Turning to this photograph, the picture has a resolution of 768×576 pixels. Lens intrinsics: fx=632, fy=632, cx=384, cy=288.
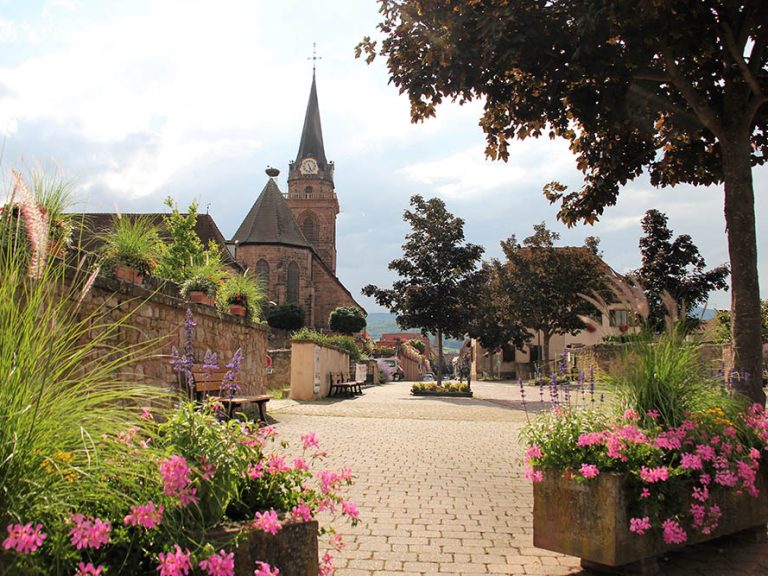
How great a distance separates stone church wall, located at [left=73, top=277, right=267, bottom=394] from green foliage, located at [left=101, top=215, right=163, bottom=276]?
32 centimetres

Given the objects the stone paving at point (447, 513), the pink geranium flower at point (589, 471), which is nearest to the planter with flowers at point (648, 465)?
the pink geranium flower at point (589, 471)

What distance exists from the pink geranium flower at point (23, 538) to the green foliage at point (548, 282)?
3542 centimetres

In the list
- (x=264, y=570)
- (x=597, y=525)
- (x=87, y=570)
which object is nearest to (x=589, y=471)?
(x=597, y=525)

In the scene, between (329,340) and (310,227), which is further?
(310,227)

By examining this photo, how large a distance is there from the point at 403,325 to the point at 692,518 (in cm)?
2478

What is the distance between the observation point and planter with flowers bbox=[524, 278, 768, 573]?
360cm

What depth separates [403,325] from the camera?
2864 cm

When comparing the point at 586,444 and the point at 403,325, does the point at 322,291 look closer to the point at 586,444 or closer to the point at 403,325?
the point at 403,325

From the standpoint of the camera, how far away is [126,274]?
6.93 metres

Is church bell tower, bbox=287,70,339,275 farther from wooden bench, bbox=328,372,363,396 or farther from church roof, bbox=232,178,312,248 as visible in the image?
wooden bench, bbox=328,372,363,396

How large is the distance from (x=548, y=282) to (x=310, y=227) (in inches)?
2028

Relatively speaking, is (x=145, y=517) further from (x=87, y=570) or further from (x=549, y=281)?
(x=549, y=281)

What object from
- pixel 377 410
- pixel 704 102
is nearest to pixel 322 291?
pixel 377 410

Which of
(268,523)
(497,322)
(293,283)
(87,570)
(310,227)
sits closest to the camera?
(87,570)
